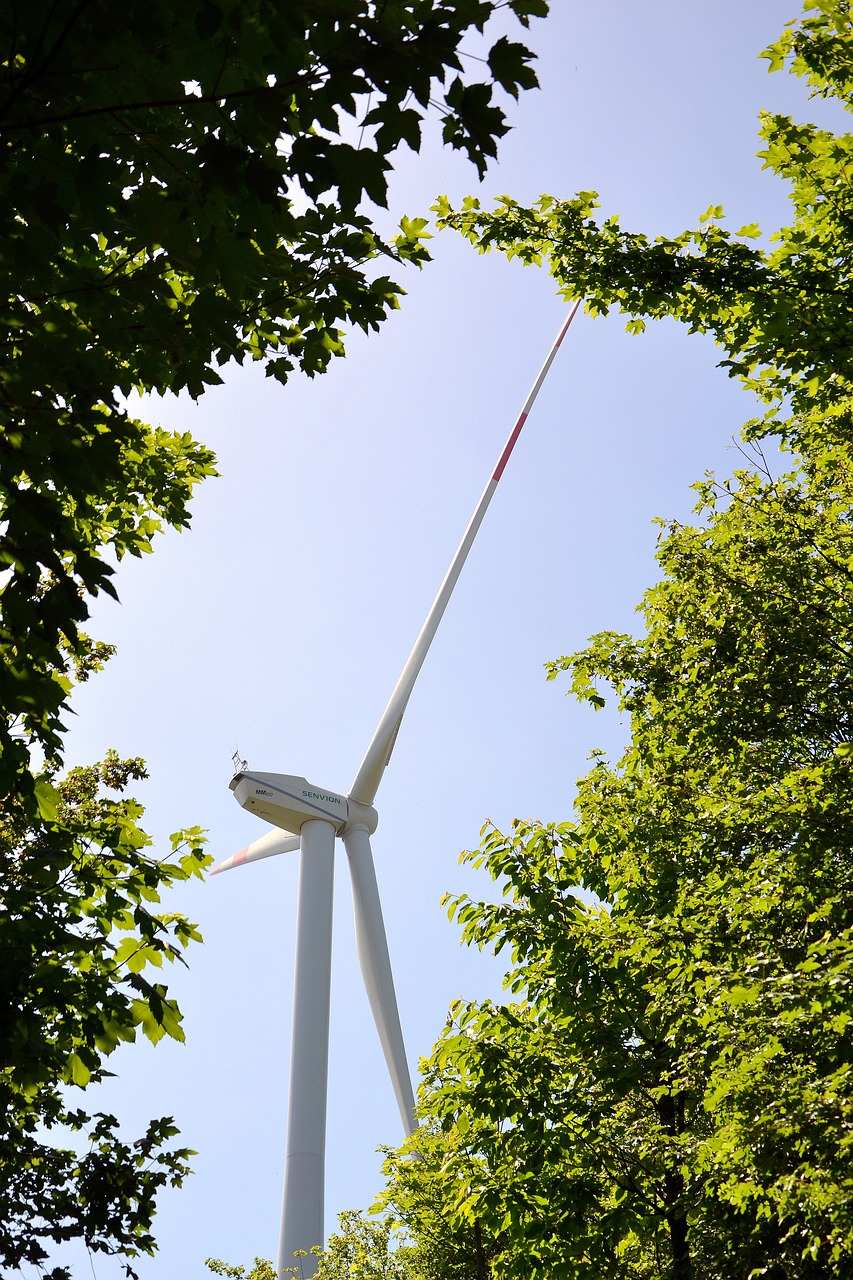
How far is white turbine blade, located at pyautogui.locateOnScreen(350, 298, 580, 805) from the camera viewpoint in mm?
29328

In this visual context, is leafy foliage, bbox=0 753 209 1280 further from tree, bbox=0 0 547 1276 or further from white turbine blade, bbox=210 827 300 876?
white turbine blade, bbox=210 827 300 876

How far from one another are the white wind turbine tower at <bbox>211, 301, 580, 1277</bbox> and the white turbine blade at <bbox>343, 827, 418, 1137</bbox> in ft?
0.09

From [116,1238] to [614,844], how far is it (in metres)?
7.11

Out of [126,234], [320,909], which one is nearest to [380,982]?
[320,909]

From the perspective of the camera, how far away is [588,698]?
1196 cm

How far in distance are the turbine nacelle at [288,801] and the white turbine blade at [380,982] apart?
75.3 inches

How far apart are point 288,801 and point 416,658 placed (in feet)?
20.6

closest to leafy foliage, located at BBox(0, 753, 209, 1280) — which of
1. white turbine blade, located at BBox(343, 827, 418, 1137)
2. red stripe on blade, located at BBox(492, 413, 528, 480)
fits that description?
white turbine blade, located at BBox(343, 827, 418, 1137)

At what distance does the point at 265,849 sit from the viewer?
110 feet

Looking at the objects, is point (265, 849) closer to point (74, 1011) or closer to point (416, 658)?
point (416, 658)

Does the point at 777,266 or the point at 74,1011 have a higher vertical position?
the point at 777,266

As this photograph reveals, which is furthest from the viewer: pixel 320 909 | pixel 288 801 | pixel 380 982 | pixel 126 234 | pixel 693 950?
pixel 288 801

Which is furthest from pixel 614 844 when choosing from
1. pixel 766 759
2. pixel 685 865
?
pixel 766 759

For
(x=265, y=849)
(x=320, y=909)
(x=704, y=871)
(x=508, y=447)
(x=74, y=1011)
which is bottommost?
(x=74, y=1011)
